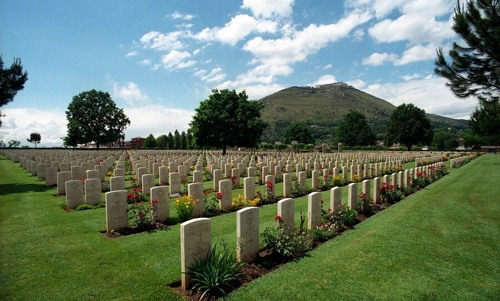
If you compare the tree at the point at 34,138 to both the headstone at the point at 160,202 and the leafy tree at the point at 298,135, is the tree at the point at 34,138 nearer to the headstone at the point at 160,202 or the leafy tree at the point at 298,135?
the leafy tree at the point at 298,135

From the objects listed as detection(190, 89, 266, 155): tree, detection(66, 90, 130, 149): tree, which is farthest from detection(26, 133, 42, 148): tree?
detection(190, 89, 266, 155): tree

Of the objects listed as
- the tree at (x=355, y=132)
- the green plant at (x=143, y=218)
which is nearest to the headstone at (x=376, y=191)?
the green plant at (x=143, y=218)

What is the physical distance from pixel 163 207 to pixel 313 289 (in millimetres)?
5074

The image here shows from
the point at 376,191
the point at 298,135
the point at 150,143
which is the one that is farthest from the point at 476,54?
the point at 150,143

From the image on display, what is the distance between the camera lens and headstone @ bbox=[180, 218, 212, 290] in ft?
15.0

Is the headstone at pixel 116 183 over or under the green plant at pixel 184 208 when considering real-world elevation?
over

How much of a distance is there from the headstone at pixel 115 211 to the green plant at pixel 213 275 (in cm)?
344

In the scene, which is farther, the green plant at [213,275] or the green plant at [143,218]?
the green plant at [143,218]

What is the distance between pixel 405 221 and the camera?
833cm

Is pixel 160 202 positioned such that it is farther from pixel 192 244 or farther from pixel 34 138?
pixel 34 138

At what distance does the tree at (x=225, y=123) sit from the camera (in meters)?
34.5

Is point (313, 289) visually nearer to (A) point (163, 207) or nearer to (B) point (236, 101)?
(A) point (163, 207)

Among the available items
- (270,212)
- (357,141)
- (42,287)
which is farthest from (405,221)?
(357,141)

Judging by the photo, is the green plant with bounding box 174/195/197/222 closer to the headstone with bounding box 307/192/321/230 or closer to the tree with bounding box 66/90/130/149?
the headstone with bounding box 307/192/321/230
